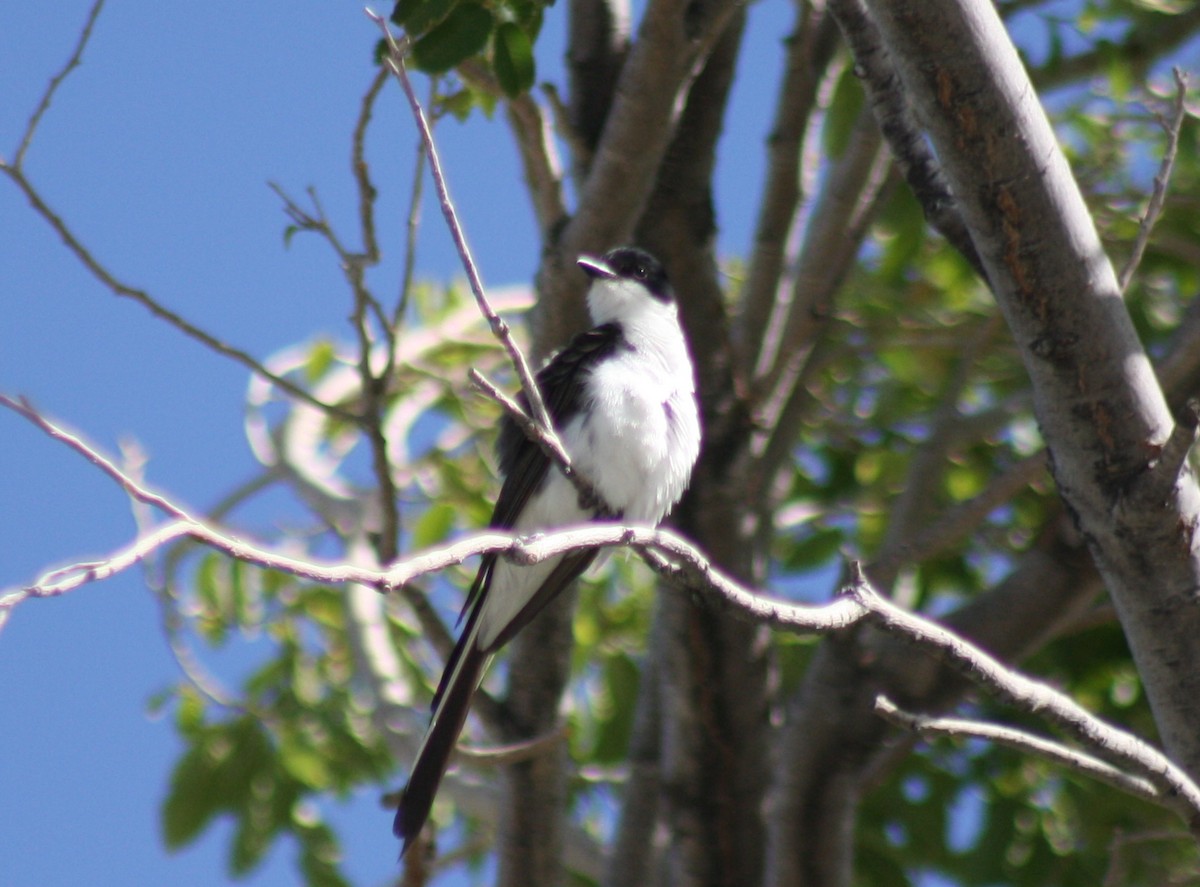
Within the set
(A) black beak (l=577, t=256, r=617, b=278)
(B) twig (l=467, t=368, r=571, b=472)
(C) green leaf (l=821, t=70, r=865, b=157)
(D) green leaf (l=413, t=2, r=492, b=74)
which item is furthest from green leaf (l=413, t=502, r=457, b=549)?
(B) twig (l=467, t=368, r=571, b=472)

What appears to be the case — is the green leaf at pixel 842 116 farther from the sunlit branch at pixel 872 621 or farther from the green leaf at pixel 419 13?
the sunlit branch at pixel 872 621

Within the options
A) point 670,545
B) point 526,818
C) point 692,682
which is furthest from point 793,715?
point 670,545

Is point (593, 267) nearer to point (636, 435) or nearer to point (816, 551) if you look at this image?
point (636, 435)

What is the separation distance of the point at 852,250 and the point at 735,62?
2.60ft

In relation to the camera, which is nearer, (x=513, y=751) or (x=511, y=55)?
(x=511, y=55)

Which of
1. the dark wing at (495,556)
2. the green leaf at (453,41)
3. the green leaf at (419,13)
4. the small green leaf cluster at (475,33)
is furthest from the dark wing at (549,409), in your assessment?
the green leaf at (419,13)

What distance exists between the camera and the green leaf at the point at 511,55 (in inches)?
141

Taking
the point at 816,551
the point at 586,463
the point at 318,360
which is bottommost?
the point at 586,463

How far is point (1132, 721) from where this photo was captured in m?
5.00

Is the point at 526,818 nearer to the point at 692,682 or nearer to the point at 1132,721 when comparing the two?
the point at 692,682

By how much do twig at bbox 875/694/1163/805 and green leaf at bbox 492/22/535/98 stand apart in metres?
1.98

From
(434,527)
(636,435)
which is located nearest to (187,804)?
(434,527)

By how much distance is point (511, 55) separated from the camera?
3602 mm

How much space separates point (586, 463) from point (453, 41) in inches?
48.1
